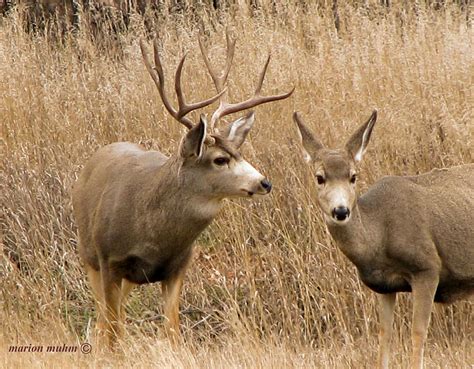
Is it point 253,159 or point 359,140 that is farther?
point 253,159

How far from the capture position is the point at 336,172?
6.69 meters

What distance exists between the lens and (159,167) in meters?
7.70

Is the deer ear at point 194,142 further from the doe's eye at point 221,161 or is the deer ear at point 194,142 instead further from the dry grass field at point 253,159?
the dry grass field at point 253,159

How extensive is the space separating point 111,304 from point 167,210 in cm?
76

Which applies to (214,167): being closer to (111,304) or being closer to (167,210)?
(167,210)

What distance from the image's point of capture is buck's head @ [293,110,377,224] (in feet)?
21.5

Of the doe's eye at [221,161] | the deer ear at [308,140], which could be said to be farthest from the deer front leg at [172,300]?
the deer ear at [308,140]

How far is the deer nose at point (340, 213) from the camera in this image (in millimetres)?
6461

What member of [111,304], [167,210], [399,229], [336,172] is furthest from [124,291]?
[399,229]

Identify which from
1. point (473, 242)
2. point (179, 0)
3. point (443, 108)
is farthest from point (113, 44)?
point (473, 242)

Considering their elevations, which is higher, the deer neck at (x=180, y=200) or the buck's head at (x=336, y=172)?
the buck's head at (x=336, y=172)

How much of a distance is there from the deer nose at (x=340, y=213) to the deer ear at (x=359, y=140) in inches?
20.3

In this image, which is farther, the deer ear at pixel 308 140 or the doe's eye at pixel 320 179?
the deer ear at pixel 308 140

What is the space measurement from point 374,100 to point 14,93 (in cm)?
380
